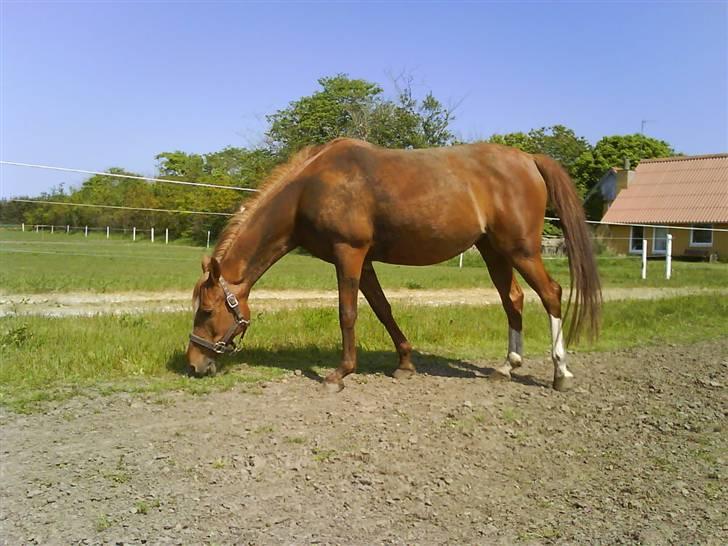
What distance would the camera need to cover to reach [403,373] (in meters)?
5.74

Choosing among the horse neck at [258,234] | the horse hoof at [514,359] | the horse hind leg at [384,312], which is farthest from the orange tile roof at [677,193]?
the horse neck at [258,234]

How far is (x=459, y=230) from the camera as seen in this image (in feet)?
17.8

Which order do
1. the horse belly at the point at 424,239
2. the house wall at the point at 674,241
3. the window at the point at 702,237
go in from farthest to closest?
the window at the point at 702,237 < the house wall at the point at 674,241 < the horse belly at the point at 424,239

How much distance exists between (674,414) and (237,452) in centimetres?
315

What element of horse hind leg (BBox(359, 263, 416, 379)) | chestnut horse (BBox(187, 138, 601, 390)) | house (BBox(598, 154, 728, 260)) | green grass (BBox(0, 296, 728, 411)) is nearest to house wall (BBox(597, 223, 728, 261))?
house (BBox(598, 154, 728, 260))

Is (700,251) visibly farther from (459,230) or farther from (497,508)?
(497,508)

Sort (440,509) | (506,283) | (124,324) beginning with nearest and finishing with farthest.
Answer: (440,509), (506,283), (124,324)

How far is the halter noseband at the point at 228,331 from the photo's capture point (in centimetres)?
529

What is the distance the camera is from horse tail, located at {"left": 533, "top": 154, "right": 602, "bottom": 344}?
556 centimetres

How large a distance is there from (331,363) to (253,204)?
1817mm

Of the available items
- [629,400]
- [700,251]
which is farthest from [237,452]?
[700,251]

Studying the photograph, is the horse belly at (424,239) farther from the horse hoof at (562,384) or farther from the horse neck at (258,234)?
the horse hoof at (562,384)

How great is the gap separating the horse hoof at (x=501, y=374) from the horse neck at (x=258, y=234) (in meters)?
2.29

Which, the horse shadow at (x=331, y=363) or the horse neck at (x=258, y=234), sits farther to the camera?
the horse shadow at (x=331, y=363)
